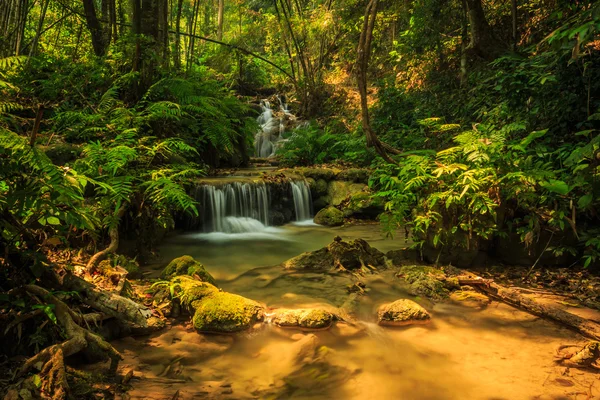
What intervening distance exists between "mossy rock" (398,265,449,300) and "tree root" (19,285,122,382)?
132 inches

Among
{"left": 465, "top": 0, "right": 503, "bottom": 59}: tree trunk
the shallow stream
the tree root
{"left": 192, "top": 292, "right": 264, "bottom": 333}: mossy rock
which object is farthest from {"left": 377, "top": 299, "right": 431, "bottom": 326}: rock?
{"left": 465, "top": 0, "right": 503, "bottom": 59}: tree trunk

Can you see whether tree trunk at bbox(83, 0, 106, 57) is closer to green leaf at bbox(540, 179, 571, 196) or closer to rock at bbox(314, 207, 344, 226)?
rock at bbox(314, 207, 344, 226)

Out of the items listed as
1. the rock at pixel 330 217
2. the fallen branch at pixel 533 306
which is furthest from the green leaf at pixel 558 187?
the rock at pixel 330 217

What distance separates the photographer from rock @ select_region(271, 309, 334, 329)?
11.5 ft

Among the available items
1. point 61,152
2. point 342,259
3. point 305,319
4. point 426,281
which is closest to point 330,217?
point 342,259

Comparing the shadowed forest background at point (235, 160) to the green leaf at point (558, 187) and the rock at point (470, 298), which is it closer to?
the green leaf at point (558, 187)

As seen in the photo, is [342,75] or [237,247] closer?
[237,247]

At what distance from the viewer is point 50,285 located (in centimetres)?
267

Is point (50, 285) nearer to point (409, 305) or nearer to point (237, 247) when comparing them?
point (409, 305)

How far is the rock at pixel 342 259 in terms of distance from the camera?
532 cm

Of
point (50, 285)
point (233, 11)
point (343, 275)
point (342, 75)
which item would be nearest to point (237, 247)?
point (343, 275)

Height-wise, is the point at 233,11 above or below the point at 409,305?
above

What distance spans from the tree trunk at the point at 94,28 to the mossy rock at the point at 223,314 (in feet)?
25.7

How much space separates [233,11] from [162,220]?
839 inches
